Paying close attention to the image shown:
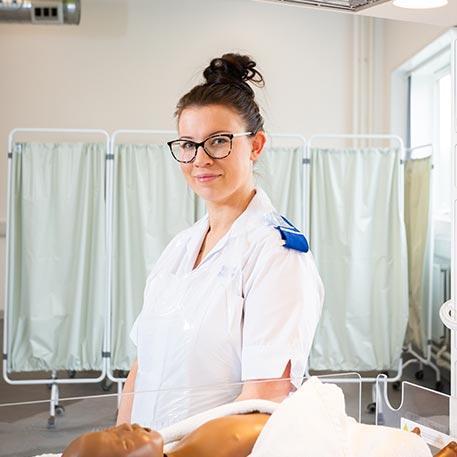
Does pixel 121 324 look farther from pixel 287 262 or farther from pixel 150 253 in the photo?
pixel 287 262

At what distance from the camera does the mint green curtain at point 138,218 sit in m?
3.85

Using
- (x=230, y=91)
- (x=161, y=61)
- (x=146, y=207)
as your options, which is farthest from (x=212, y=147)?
(x=161, y=61)

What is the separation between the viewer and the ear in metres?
1.53

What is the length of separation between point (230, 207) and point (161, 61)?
367 centimetres

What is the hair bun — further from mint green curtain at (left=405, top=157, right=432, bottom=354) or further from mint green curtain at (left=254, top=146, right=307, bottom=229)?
mint green curtain at (left=405, top=157, right=432, bottom=354)

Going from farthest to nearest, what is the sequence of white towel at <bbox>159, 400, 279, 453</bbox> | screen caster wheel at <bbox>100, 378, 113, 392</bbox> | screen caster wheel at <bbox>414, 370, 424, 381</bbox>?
screen caster wheel at <bbox>414, 370, 424, 381</bbox> < screen caster wheel at <bbox>100, 378, 113, 392</bbox> < white towel at <bbox>159, 400, 279, 453</bbox>

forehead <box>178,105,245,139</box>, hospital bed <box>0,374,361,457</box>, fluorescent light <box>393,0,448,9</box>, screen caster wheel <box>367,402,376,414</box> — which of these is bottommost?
screen caster wheel <box>367,402,376,414</box>

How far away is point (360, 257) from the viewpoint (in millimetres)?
3977

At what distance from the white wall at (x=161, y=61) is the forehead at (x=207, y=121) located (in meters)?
3.35

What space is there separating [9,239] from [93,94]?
149 cm

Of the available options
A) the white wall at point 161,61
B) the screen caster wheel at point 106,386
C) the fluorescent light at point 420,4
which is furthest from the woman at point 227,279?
the white wall at point 161,61

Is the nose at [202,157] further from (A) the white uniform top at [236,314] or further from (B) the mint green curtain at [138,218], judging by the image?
(B) the mint green curtain at [138,218]

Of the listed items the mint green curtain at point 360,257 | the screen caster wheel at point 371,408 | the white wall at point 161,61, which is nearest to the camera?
the screen caster wheel at point 371,408

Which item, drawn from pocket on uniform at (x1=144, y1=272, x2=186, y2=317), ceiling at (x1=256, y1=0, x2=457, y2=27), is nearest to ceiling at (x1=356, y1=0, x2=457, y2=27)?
ceiling at (x1=256, y1=0, x2=457, y2=27)
